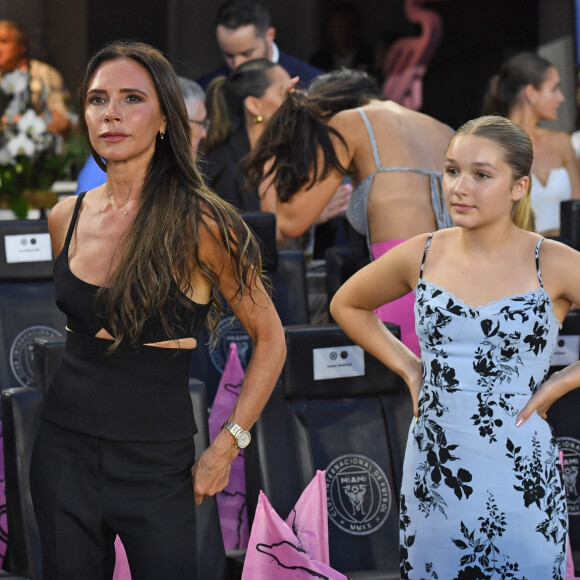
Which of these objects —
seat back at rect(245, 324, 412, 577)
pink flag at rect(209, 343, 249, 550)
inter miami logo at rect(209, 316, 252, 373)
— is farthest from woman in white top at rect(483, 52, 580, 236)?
pink flag at rect(209, 343, 249, 550)

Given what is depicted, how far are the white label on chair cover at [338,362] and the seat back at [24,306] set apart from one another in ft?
2.95

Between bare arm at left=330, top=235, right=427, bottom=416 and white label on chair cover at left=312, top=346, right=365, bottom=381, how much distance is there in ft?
0.87

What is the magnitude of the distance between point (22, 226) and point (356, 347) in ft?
3.31

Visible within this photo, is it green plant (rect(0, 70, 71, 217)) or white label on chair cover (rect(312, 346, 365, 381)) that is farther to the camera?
green plant (rect(0, 70, 71, 217))

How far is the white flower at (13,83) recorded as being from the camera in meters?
4.29

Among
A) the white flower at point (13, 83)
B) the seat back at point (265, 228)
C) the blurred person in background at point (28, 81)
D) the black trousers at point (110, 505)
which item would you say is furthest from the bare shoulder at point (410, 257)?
the white flower at point (13, 83)

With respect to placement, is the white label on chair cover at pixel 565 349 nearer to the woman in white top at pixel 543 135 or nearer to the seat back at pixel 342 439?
the seat back at pixel 342 439

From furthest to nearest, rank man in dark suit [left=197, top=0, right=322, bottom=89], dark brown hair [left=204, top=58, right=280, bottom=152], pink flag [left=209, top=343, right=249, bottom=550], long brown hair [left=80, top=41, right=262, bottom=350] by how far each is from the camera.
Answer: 1. man in dark suit [left=197, top=0, right=322, bottom=89]
2. dark brown hair [left=204, top=58, right=280, bottom=152]
3. pink flag [left=209, top=343, right=249, bottom=550]
4. long brown hair [left=80, top=41, right=262, bottom=350]

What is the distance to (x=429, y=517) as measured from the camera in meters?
1.77

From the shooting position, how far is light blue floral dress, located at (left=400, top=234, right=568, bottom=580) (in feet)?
5.66

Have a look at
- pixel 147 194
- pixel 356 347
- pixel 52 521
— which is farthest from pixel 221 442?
pixel 356 347

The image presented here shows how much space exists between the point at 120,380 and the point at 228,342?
58.7 inches

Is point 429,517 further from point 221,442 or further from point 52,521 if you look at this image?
point 52,521

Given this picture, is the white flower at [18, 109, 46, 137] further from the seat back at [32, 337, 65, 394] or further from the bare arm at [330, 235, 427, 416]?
the bare arm at [330, 235, 427, 416]
